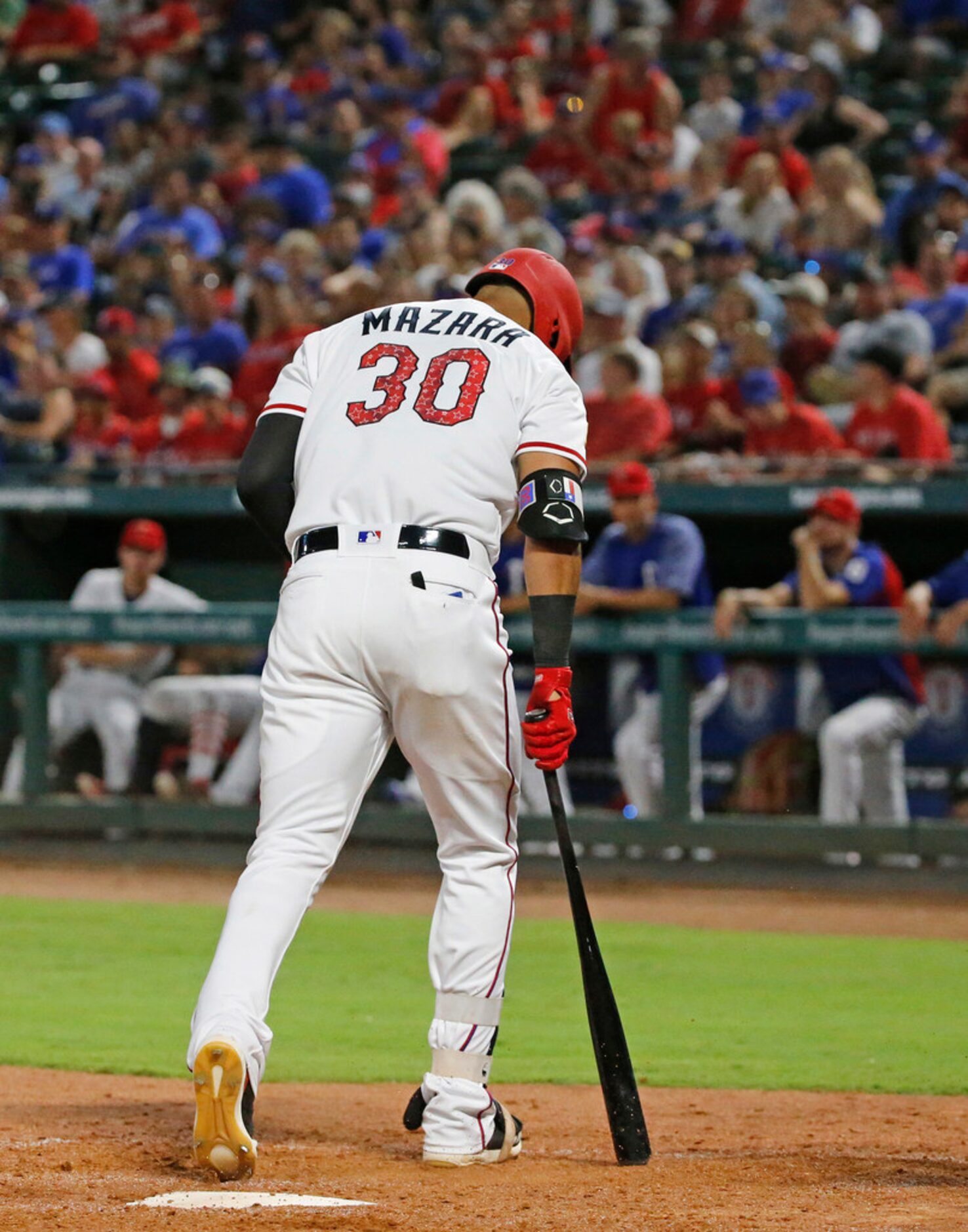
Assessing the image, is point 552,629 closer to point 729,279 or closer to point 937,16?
point 729,279

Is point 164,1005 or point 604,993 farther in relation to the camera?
point 164,1005

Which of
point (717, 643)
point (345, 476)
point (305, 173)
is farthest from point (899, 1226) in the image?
point (305, 173)

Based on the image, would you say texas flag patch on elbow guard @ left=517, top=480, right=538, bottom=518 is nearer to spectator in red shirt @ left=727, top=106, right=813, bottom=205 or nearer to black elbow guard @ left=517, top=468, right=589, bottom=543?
black elbow guard @ left=517, top=468, right=589, bottom=543

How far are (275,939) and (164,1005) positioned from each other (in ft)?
7.83

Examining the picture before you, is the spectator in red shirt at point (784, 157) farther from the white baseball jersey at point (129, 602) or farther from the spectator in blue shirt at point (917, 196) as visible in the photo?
the white baseball jersey at point (129, 602)

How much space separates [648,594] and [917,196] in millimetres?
3411

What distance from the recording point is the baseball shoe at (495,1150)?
3.89 metres

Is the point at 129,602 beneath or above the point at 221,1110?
above

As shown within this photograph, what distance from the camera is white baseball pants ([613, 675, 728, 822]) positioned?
8.70m

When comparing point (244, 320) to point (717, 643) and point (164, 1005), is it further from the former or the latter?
point (164, 1005)

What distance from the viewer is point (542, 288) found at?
4418 mm

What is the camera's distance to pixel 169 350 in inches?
487

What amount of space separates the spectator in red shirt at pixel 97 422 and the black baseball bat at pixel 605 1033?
300 inches

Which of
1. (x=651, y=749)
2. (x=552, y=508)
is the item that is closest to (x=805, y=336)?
(x=651, y=749)
